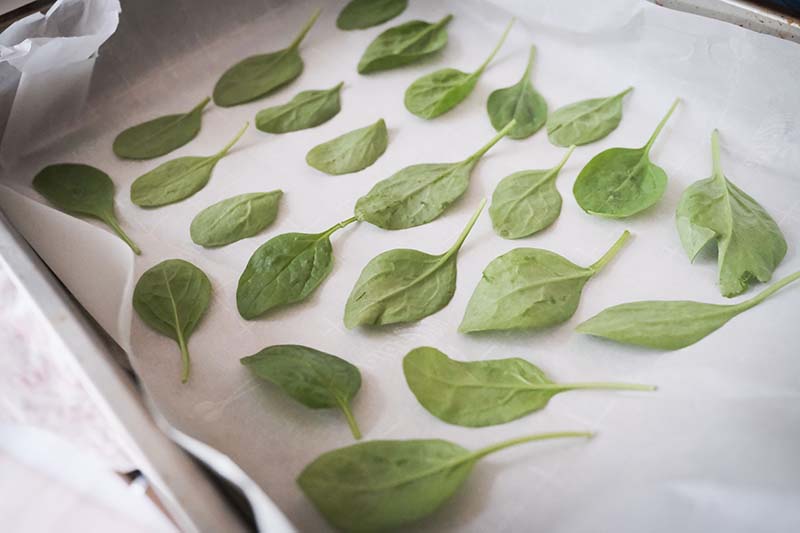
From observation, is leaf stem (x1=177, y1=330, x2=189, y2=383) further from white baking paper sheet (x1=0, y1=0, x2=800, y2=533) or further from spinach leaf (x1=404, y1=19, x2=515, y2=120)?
spinach leaf (x1=404, y1=19, x2=515, y2=120)

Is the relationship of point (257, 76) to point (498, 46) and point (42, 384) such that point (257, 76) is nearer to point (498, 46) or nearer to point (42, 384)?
point (498, 46)

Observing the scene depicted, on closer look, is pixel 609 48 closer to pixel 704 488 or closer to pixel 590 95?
pixel 590 95

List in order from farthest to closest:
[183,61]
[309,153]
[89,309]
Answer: [183,61] < [309,153] < [89,309]

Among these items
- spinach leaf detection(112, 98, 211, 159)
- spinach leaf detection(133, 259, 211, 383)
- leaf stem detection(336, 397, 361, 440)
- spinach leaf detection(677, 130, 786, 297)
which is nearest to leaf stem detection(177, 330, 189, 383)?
spinach leaf detection(133, 259, 211, 383)

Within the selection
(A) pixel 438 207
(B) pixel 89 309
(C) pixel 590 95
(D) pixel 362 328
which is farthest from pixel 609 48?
(B) pixel 89 309

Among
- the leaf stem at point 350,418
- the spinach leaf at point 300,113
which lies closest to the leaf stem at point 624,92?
the spinach leaf at point 300,113

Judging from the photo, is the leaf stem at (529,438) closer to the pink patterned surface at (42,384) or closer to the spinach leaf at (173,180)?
the pink patterned surface at (42,384)

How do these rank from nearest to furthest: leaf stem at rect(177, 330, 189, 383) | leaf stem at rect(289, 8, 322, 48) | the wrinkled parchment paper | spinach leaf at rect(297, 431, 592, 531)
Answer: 1. spinach leaf at rect(297, 431, 592, 531)
2. leaf stem at rect(177, 330, 189, 383)
3. the wrinkled parchment paper
4. leaf stem at rect(289, 8, 322, 48)
